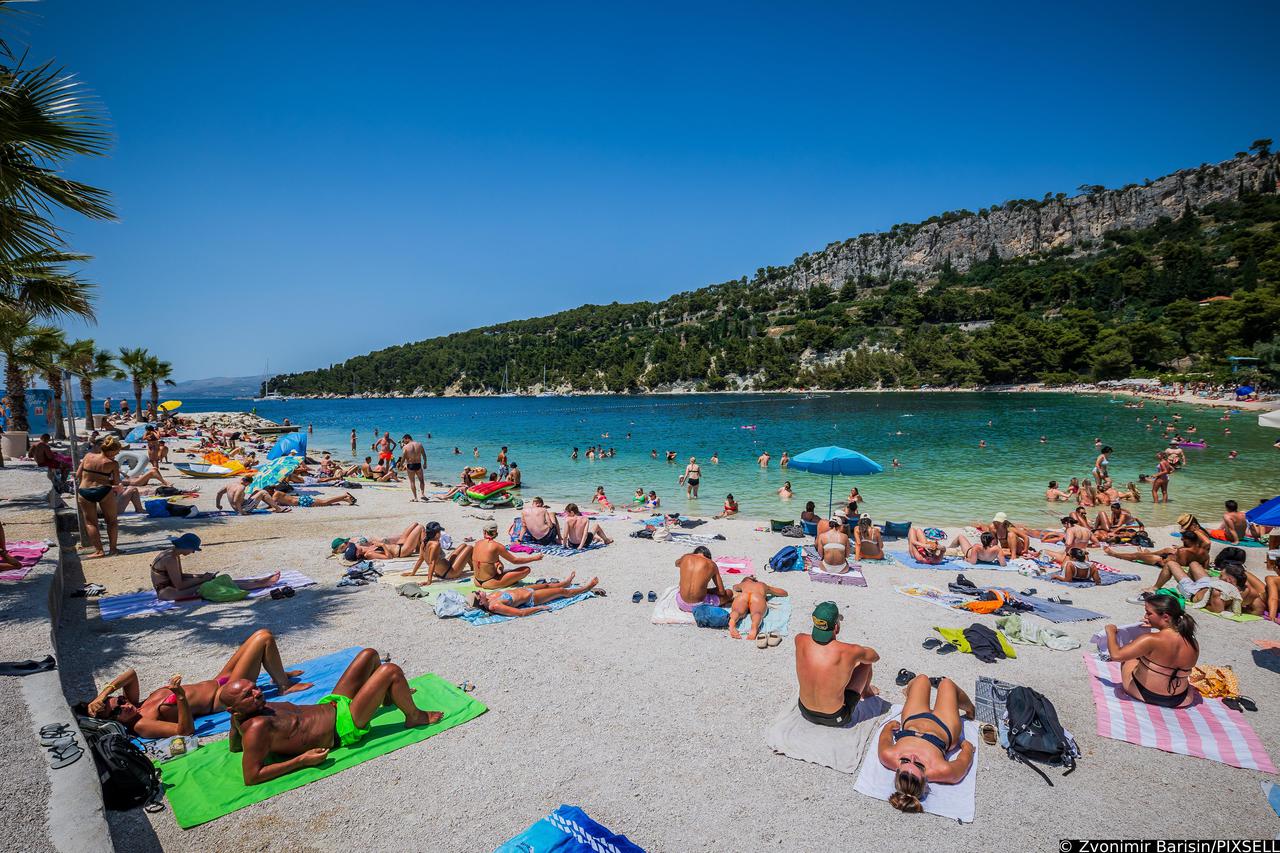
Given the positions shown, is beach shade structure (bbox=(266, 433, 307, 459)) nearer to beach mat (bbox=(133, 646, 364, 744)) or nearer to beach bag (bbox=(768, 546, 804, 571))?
beach mat (bbox=(133, 646, 364, 744))

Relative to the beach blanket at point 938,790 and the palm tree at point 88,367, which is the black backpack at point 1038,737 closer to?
the beach blanket at point 938,790

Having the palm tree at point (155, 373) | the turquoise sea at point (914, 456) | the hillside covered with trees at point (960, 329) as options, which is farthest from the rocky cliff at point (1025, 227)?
the palm tree at point (155, 373)

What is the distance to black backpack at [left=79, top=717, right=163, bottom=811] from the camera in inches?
148

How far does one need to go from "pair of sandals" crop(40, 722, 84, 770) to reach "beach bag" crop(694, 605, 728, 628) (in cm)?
543

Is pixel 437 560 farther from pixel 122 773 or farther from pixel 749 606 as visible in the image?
pixel 122 773

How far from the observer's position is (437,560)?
884 centimetres

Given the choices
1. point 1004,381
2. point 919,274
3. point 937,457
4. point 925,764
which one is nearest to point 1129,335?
point 1004,381

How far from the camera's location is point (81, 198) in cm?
711

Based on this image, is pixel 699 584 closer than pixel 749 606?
No

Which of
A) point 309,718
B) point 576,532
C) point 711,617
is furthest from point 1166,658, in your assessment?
point 576,532

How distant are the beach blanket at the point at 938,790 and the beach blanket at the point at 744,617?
2539 mm

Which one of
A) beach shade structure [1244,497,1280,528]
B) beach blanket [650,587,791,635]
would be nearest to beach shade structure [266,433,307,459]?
beach blanket [650,587,791,635]

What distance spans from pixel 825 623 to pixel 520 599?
4231mm

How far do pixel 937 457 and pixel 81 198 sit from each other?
1131 inches
